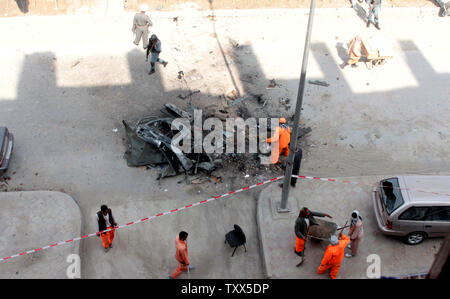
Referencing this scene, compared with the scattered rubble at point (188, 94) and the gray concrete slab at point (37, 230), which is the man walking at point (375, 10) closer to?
the scattered rubble at point (188, 94)

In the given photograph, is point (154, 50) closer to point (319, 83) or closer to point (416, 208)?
point (319, 83)

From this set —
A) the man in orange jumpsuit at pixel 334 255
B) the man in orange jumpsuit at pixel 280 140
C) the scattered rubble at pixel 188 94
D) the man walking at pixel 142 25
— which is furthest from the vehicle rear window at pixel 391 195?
the man walking at pixel 142 25

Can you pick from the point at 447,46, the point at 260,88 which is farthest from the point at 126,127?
the point at 447,46

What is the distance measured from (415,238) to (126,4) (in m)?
15.4

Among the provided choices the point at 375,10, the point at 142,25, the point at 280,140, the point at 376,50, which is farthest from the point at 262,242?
the point at 375,10

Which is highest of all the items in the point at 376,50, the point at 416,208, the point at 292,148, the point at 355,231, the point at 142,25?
the point at 142,25

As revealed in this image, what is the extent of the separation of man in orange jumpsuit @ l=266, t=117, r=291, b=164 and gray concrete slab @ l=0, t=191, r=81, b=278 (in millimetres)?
5479

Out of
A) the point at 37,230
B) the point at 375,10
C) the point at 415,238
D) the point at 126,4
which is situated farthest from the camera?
the point at 126,4

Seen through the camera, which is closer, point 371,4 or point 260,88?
point 260,88

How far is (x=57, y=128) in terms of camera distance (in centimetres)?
1281

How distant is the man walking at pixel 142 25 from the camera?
47.9 ft

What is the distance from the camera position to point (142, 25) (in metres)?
14.8
